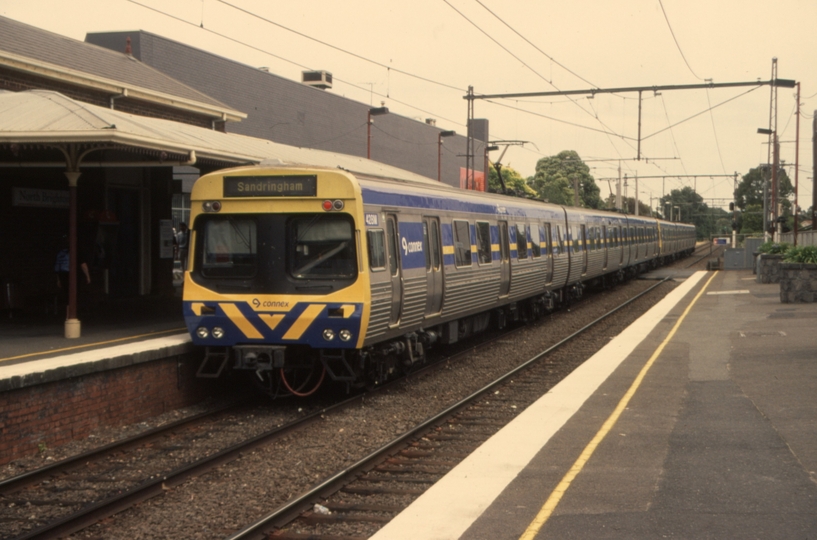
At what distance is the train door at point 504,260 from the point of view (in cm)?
1703

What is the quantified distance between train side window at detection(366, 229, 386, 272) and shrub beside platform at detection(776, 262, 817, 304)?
14866mm

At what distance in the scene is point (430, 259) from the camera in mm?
13133

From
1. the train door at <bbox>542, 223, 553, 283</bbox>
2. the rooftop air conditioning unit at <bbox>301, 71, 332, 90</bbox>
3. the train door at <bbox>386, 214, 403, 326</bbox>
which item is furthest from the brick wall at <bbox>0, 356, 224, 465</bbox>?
the rooftop air conditioning unit at <bbox>301, 71, 332, 90</bbox>

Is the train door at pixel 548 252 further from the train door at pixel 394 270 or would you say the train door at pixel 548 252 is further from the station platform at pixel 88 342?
the train door at pixel 394 270

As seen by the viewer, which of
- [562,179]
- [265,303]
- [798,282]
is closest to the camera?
[265,303]

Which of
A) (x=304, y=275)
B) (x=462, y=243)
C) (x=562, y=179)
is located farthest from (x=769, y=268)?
(x=562, y=179)

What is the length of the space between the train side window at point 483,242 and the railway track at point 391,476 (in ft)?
12.7

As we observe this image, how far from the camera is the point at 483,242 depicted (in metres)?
16.0

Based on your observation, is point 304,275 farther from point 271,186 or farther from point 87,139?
point 87,139

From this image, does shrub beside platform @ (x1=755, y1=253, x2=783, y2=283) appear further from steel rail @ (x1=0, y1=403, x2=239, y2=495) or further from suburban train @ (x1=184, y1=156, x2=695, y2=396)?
steel rail @ (x1=0, y1=403, x2=239, y2=495)

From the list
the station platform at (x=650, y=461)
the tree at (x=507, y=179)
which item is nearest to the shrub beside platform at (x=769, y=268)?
the station platform at (x=650, y=461)

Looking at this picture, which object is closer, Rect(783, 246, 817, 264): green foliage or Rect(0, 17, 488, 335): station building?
Rect(0, 17, 488, 335): station building

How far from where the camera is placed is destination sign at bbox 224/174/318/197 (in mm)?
10586

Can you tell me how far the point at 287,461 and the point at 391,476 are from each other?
1.15 meters
